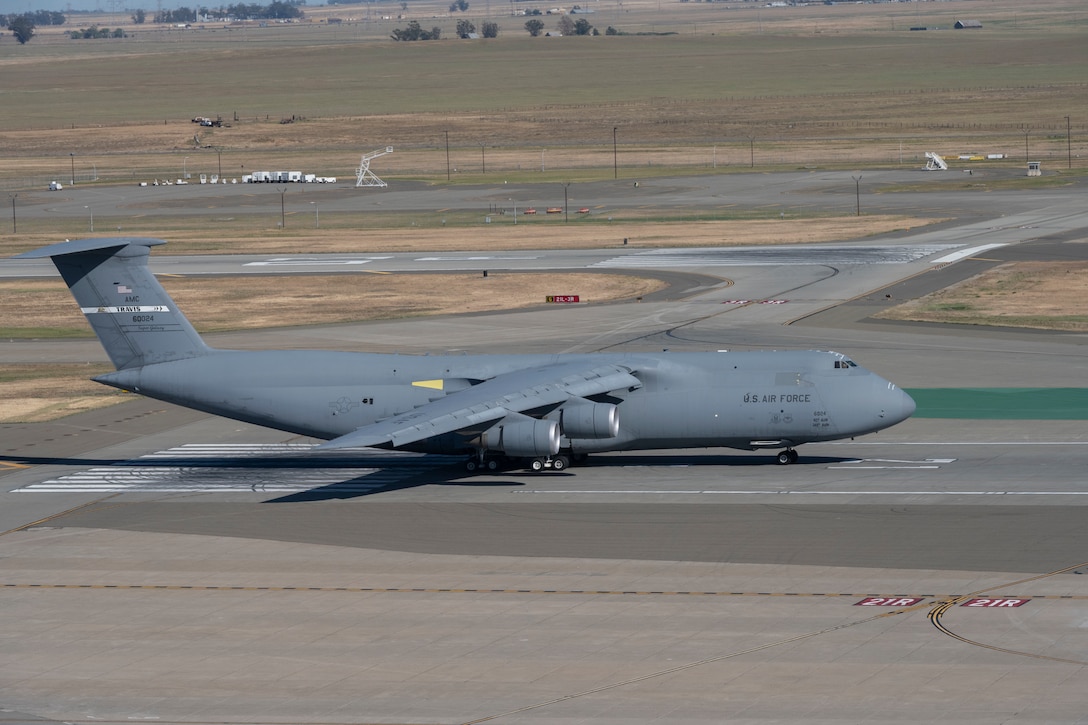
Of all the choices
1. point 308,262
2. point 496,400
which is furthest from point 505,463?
point 308,262

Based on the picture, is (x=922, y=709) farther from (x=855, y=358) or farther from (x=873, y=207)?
(x=873, y=207)

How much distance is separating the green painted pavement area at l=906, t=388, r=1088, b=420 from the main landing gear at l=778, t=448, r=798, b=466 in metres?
8.39

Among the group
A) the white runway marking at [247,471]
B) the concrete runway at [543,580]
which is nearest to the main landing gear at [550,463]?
the concrete runway at [543,580]

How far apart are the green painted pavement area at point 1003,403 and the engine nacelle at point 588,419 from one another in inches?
546

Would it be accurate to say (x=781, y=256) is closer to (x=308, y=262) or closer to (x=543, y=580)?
(x=308, y=262)

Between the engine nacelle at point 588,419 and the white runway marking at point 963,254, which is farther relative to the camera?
the white runway marking at point 963,254

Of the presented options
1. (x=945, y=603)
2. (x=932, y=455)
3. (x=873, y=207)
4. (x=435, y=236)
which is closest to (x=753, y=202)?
(x=873, y=207)

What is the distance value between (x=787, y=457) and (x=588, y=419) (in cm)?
672

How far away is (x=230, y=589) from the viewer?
3416 centimetres

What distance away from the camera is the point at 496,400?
1705 inches

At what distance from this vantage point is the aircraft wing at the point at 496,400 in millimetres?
40781

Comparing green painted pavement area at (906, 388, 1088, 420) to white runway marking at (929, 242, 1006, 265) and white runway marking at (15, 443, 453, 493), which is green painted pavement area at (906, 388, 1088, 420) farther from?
white runway marking at (929, 242, 1006, 265)

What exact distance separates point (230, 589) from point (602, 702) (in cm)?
1166

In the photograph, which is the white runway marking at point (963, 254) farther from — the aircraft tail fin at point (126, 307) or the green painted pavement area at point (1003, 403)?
the aircraft tail fin at point (126, 307)
